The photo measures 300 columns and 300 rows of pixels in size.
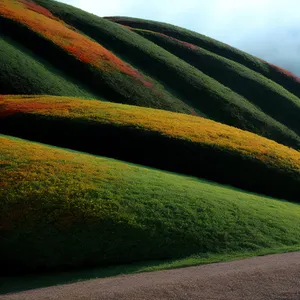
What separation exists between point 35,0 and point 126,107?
4098 cm

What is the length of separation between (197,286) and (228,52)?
69854 millimetres

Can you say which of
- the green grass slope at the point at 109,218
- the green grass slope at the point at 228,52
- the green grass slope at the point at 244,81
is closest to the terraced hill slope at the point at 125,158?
the green grass slope at the point at 109,218

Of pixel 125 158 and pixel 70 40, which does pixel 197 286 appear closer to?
pixel 125 158

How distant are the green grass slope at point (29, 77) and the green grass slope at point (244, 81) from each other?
79.0ft

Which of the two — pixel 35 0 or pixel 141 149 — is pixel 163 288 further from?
pixel 35 0

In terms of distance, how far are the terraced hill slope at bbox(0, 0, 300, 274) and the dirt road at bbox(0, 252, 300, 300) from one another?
285cm

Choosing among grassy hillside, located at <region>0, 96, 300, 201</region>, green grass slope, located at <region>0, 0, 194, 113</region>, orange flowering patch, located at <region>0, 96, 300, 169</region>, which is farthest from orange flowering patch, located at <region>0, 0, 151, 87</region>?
grassy hillside, located at <region>0, 96, 300, 201</region>

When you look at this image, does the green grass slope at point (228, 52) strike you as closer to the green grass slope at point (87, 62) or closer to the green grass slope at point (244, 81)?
the green grass slope at point (244, 81)

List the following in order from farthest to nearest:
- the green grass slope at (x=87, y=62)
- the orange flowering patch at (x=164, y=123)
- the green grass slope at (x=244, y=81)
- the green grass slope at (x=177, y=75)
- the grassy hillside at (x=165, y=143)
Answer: the green grass slope at (x=244, y=81) → the green grass slope at (x=177, y=75) → the green grass slope at (x=87, y=62) → the orange flowering patch at (x=164, y=123) → the grassy hillside at (x=165, y=143)

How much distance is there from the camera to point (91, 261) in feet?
54.3

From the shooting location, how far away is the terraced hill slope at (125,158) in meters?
17.2

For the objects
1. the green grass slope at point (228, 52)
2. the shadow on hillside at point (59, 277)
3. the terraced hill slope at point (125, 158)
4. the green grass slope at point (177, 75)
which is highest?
the green grass slope at point (228, 52)

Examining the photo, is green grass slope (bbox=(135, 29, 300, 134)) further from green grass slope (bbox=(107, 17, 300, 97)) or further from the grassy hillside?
the grassy hillside

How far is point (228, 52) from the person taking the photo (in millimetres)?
78062
